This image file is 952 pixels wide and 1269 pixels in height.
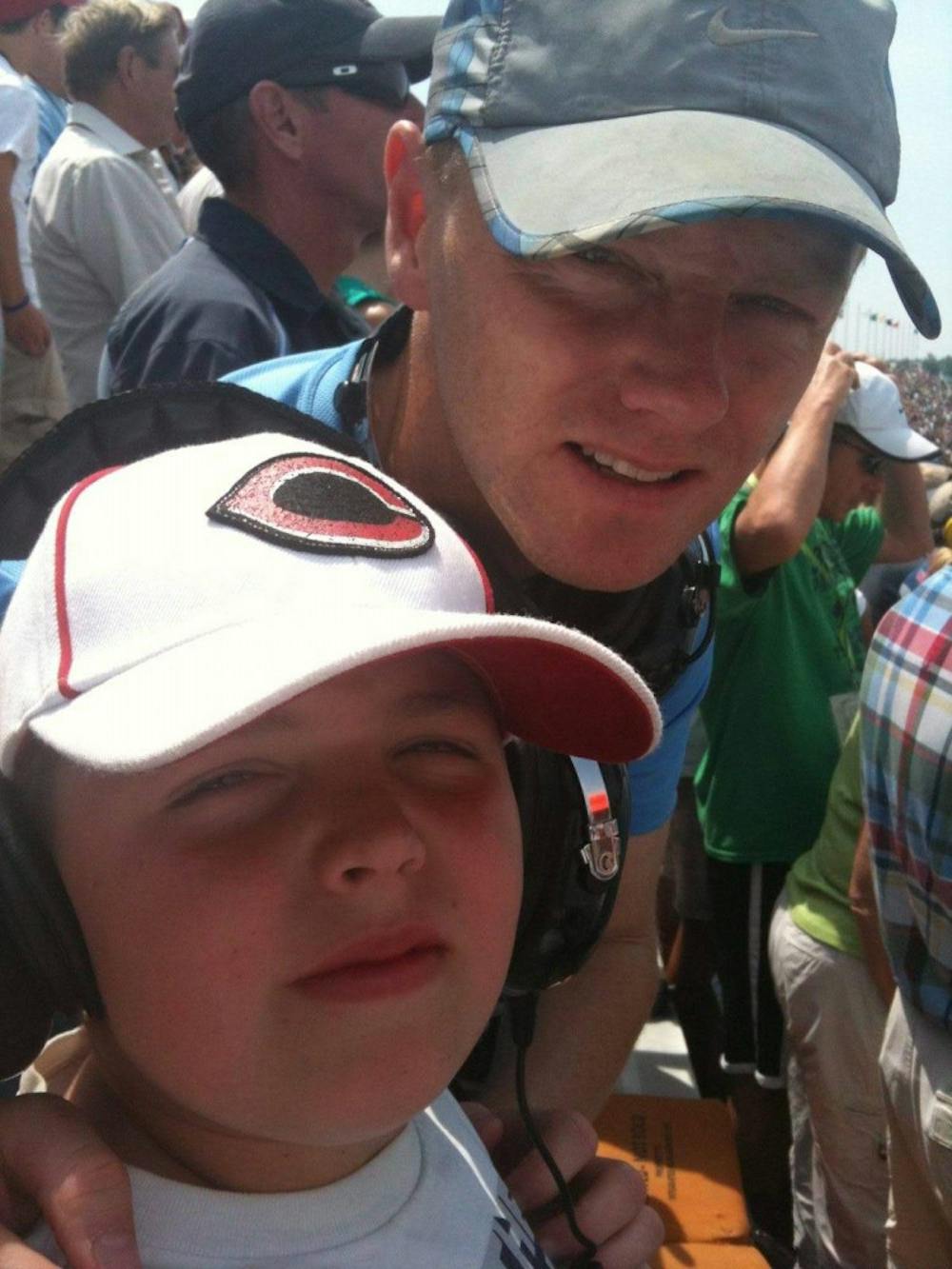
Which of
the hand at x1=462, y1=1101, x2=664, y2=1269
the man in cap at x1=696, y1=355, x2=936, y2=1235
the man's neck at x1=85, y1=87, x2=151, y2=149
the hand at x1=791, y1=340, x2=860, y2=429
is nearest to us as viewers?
the hand at x1=462, y1=1101, x2=664, y2=1269

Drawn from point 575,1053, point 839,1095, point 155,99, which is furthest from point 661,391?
point 155,99

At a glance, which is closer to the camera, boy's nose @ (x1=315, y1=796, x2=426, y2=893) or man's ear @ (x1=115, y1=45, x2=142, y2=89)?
boy's nose @ (x1=315, y1=796, x2=426, y2=893)

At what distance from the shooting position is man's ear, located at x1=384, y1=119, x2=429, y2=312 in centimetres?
144

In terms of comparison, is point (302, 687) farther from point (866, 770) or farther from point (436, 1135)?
point (866, 770)

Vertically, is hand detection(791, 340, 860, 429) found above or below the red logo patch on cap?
below

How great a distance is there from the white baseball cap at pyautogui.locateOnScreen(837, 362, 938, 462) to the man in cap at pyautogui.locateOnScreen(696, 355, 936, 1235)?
1.14 feet

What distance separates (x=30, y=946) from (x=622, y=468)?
2.20 ft

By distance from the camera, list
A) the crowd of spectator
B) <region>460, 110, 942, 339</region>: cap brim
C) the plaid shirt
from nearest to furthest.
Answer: <region>460, 110, 942, 339</region>: cap brim → the plaid shirt → the crowd of spectator

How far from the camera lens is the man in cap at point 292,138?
2375mm

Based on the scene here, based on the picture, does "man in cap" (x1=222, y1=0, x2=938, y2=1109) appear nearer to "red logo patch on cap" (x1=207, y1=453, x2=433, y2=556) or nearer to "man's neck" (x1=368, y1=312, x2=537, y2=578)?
"man's neck" (x1=368, y1=312, x2=537, y2=578)

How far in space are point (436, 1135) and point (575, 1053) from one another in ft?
1.78

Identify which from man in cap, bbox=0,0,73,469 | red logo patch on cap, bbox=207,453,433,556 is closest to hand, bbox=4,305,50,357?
man in cap, bbox=0,0,73,469

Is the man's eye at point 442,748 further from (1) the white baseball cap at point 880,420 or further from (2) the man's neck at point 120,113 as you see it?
(2) the man's neck at point 120,113

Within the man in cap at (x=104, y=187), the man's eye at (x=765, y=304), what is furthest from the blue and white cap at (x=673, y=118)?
the man in cap at (x=104, y=187)
